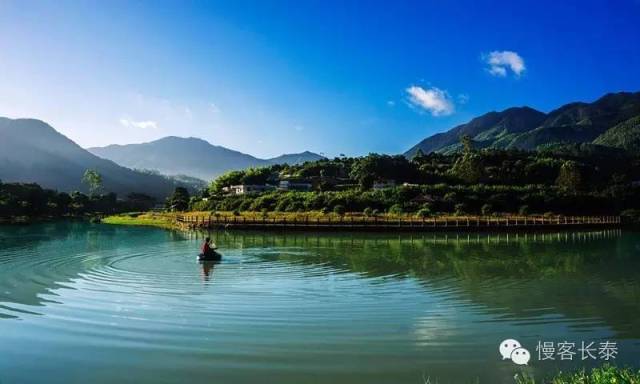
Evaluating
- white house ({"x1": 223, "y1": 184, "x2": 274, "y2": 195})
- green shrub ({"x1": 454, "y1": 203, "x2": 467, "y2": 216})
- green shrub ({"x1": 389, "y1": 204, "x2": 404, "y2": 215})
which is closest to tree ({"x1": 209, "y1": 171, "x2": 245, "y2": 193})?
white house ({"x1": 223, "y1": 184, "x2": 274, "y2": 195})

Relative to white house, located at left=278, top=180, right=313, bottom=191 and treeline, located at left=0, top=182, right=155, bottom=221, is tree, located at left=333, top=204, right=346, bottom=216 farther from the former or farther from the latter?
treeline, located at left=0, top=182, right=155, bottom=221

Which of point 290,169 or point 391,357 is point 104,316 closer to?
point 391,357

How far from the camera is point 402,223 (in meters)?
53.9

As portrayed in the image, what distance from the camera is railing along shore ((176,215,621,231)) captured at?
53.2 m

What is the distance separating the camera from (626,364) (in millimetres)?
10086

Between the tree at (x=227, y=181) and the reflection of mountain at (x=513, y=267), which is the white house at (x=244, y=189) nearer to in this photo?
the tree at (x=227, y=181)

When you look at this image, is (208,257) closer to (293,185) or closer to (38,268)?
(38,268)

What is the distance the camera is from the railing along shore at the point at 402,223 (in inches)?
2096

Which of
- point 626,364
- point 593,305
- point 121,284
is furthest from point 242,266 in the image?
point 626,364

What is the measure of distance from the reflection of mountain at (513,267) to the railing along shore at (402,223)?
22.1 ft

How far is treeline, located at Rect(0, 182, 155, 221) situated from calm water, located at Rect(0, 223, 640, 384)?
197ft

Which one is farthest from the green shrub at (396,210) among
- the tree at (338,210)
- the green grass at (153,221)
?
the green grass at (153,221)

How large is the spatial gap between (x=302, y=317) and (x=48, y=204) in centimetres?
9026

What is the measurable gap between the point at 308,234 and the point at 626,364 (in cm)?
4158
